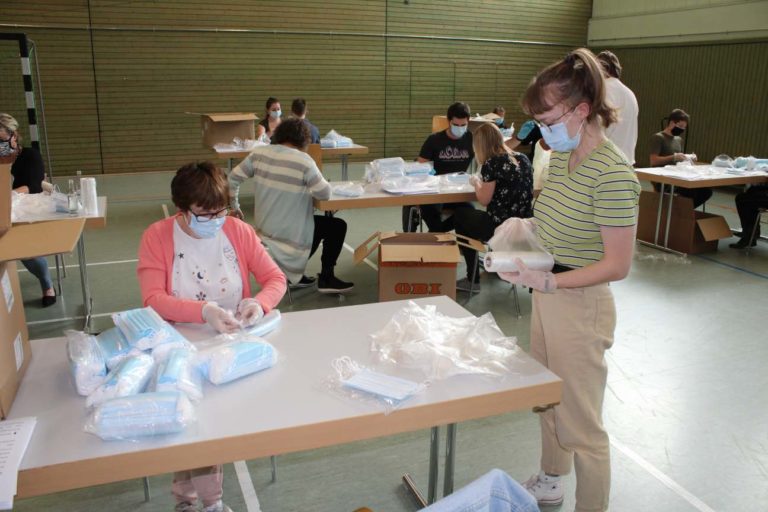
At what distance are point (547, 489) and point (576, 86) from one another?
154cm

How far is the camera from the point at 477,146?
448 centimetres

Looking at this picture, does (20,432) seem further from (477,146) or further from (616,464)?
(477,146)

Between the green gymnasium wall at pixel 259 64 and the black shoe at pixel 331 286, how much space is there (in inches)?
228

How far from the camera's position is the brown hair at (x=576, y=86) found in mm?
1771

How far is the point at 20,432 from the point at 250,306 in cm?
80

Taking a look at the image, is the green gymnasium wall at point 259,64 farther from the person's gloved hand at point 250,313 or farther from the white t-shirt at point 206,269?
the person's gloved hand at point 250,313

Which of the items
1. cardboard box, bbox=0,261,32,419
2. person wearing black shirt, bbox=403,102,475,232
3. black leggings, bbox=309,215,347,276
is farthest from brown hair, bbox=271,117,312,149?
cardboard box, bbox=0,261,32,419

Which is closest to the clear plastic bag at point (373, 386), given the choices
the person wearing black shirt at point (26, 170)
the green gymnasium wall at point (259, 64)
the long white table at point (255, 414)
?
the long white table at point (255, 414)

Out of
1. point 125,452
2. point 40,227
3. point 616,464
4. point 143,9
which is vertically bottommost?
point 616,464

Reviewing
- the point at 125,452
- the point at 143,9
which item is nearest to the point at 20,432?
the point at 125,452

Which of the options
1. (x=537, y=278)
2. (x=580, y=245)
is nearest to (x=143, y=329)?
(x=537, y=278)

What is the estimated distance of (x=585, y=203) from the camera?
6.07 ft

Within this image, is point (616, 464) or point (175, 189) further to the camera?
point (616, 464)

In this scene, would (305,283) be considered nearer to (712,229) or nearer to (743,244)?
(712,229)
